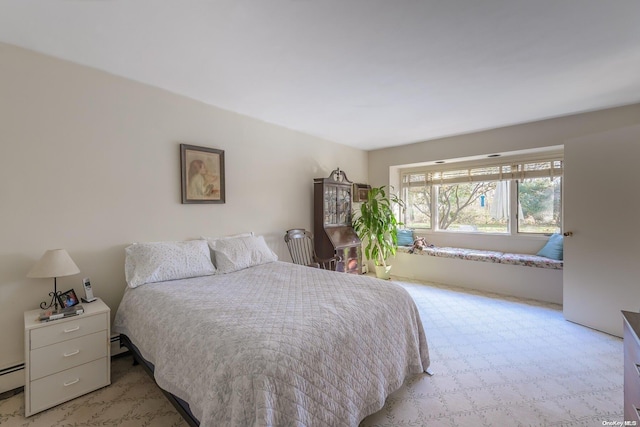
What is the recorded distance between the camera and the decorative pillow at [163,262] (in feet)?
7.22

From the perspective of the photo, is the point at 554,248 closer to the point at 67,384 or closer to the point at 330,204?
the point at 330,204

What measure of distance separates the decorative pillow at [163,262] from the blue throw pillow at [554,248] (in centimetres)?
439

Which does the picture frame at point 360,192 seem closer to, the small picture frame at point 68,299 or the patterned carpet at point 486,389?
the patterned carpet at point 486,389

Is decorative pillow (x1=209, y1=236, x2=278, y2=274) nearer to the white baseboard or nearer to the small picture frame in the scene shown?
the small picture frame

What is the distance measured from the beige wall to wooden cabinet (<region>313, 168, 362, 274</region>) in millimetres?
1234

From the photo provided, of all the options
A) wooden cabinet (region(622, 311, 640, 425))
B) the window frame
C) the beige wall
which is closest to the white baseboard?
the beige wall

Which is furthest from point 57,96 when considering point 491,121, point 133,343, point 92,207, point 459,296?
point 459,296

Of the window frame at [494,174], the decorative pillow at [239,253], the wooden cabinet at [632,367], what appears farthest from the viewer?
the window frame at [494,174]

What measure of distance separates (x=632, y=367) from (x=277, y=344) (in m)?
1.42

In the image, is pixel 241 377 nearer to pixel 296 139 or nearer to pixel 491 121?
pixel 296 139

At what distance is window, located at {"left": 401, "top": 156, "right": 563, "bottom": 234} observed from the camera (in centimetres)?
410

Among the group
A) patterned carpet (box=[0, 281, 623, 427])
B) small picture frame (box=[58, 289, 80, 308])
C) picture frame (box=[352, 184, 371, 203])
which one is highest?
picture frame (box=[352, 184, 371, 203])

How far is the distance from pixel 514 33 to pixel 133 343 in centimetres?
347

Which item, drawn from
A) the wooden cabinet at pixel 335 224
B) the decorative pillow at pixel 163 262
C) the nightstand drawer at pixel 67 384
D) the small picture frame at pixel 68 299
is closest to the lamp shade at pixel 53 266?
the small picture frame at pixel 68 299
